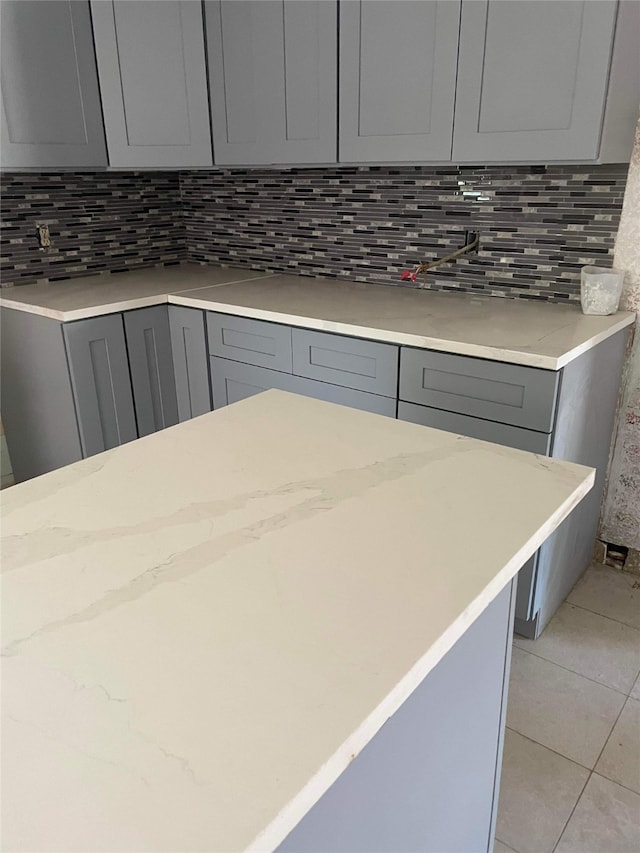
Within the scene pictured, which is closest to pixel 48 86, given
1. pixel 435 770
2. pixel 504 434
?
pixel 504 434

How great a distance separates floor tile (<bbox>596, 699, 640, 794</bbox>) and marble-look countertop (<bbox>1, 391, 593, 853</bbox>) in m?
1.01

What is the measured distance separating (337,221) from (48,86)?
116 centimetres

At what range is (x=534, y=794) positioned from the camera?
152 cm

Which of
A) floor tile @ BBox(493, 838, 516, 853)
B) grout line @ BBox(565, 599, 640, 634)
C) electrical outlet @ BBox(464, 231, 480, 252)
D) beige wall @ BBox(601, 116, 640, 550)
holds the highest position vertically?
electrical outlet @ BBox(464, 231, 480, 252)

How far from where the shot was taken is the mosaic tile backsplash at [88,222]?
267 centimetres

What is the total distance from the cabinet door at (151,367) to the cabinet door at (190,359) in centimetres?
3

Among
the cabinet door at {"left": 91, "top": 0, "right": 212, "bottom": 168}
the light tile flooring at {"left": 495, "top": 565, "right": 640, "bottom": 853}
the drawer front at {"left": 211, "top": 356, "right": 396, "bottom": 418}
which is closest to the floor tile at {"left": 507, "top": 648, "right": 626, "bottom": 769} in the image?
the light tile flooring at {"left": 495, "top": 565, "right": 640, "bottom": 853}

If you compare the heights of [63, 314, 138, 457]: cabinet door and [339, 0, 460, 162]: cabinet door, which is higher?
[339, 0, 460, 162]: cabinet door

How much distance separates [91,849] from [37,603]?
325mm

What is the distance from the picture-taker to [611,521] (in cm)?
232

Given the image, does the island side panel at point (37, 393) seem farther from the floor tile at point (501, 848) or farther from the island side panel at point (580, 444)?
the floor tile at point (501, 848)

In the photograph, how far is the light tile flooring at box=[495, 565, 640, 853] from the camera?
144 centimetres

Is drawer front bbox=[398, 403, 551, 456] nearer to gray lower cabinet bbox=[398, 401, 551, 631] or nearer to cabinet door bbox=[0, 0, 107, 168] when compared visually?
gray lower cabinet bbox=[398, 401, 551, 631]

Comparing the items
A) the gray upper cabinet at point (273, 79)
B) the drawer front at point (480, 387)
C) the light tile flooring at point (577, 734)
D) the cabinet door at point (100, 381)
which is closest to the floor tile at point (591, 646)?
the light tile flooring at point (577, 734)
